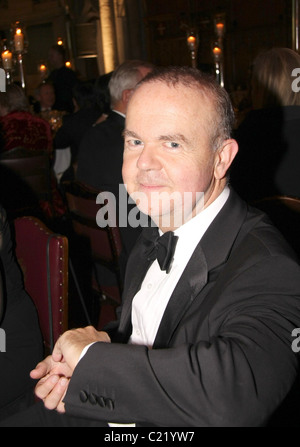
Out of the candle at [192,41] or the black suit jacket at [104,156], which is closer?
the black suit jacket at [104,156]

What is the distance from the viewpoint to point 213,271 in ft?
3.75

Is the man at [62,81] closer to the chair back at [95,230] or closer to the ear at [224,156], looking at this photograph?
the chair back at [95,230]

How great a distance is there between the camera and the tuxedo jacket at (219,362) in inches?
31.9

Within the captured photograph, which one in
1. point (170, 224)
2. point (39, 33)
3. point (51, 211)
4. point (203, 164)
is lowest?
point (51, 211)

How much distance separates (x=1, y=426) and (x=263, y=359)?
3.13 ft

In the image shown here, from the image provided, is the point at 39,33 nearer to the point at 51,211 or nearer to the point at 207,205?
the point at 51,211

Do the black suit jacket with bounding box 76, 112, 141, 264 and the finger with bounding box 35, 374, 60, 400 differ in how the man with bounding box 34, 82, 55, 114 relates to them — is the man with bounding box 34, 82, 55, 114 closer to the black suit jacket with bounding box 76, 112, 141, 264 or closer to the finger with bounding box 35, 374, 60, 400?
the black suit jacket with bounding box 76, 112, 141, 264

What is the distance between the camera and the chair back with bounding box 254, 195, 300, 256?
5.61 feet

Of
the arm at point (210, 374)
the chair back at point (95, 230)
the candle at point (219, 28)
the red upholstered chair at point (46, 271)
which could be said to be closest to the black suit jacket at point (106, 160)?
the chair back at point (95, 230)

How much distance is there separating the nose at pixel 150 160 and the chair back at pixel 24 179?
9.65 feet

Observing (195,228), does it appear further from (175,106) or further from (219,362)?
(219,362)

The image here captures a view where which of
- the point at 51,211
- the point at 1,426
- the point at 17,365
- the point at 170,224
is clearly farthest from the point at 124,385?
the point at 51,211

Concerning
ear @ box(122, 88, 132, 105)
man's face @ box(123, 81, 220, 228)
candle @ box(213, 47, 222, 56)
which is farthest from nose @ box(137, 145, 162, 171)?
candle @ box(213, 47, 222, 56)

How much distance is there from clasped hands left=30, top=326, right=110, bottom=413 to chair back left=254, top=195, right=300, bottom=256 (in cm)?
84
